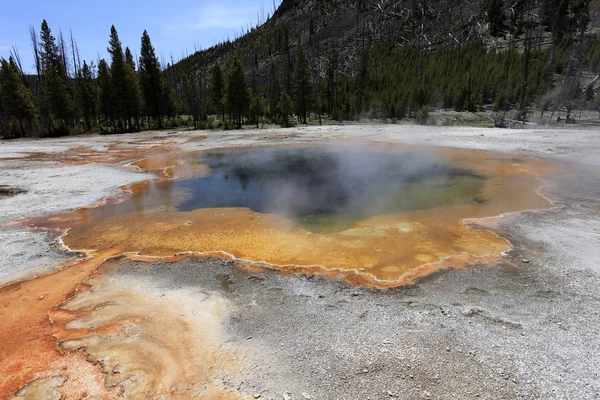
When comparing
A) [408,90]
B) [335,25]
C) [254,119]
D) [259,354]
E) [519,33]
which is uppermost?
[335,25]

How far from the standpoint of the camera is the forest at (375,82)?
38.1 metres

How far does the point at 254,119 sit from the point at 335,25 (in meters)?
71.3

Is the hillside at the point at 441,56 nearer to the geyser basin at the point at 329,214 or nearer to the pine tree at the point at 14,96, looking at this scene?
the geyser basin at the point at 329,214

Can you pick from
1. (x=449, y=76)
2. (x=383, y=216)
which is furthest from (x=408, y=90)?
(x=383, y=216)

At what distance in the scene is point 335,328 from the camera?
4711mm

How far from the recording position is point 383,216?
9.49 m

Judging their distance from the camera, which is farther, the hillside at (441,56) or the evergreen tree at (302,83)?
the evergreen tree at (302,83)

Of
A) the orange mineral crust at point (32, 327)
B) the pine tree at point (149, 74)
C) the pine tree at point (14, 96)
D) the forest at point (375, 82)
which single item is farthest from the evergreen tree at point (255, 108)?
the orange mineral crust at point (32, 327)

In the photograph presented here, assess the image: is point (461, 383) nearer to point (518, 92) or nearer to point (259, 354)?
point (259, 354)

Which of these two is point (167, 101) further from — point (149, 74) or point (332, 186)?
point (332, 186)

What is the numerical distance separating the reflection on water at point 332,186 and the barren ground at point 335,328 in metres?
3.44

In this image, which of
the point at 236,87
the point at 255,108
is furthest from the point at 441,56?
the point at 236,87

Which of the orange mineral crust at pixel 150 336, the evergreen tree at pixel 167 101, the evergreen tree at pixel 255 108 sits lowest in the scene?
the orange mineral crust at pixel 150 336

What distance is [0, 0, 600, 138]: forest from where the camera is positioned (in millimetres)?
38062
